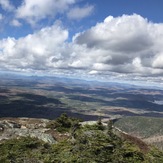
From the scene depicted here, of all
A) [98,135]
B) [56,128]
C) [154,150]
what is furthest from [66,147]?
[56,128]

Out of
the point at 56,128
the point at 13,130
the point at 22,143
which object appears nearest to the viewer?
the point at 22,143

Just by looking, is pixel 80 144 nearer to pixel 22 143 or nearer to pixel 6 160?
pixel 22 143

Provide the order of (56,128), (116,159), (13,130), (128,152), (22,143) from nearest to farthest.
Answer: (116,159) < (22,143) < (128,152) < (13,130) < (56,128)

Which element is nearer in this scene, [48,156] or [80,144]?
[48,156]

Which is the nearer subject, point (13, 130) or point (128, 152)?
point (128, 152)

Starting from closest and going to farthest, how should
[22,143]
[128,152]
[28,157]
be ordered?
[28,157] → [22,143] → [128,152]

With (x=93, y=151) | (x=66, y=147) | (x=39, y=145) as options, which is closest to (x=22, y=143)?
(x=39, y=145)

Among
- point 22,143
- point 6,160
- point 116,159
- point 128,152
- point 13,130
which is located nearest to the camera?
point 6,160

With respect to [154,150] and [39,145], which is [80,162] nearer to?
[39,145]
